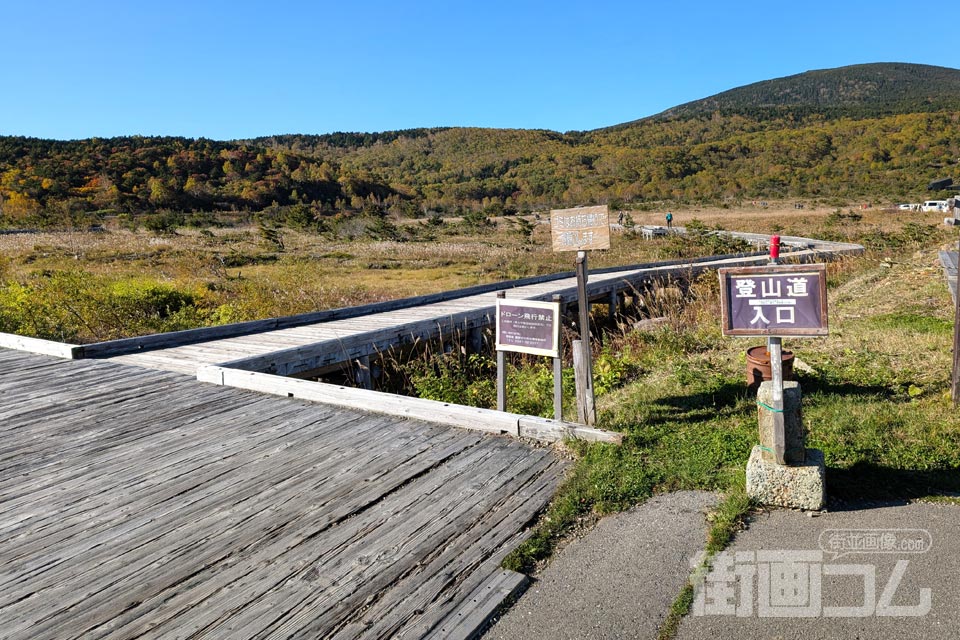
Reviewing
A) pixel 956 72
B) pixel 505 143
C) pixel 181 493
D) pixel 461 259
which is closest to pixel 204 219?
pixel 461 259

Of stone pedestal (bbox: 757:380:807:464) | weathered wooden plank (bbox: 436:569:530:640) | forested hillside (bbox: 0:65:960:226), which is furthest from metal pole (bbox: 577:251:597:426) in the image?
forested hillside (bbox: 0:65:960:226)

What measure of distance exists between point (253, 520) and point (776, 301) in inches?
121

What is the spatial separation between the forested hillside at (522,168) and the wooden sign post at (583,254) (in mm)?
41423

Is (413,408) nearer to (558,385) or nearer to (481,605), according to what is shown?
(558,385)

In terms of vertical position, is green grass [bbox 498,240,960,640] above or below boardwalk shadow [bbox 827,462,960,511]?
above

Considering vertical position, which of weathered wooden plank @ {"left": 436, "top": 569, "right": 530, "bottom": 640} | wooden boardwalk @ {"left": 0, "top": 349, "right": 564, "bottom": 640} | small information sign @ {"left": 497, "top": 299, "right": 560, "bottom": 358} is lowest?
weathered wooden plank @ {"left": 436, "top": 569, "right": 530, "bottom": 640}

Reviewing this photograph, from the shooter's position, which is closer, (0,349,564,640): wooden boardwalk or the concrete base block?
(0,349,564,640): wooden boardwalk

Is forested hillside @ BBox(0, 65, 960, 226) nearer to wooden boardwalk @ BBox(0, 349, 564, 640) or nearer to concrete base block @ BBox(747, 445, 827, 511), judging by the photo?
wooden boardwalk @ BBox(0, 349, 564, 640)

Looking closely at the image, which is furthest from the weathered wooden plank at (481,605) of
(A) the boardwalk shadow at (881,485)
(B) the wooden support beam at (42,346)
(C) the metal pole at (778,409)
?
(B) the wooden support beam at (42,346)

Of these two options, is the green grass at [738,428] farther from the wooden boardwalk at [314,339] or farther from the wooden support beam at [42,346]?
the wooden support beam at [42,346]

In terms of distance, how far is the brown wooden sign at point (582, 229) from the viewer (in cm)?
466

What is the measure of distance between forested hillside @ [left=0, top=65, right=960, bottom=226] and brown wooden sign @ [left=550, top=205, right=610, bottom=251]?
41327mm

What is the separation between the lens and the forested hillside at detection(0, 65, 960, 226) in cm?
6150

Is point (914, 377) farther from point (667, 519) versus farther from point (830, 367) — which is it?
point (667, 519)
